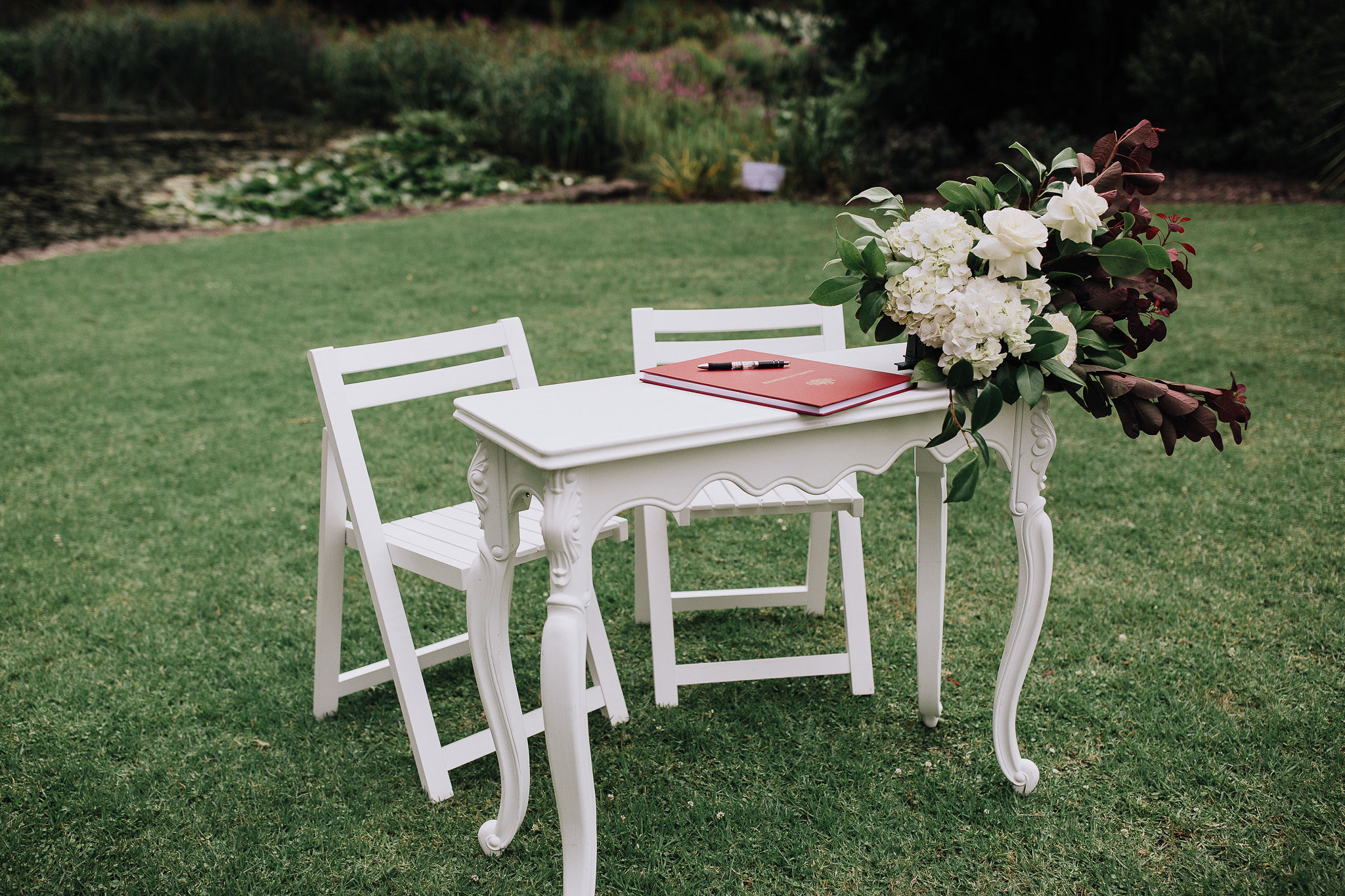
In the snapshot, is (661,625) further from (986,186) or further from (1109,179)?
(1109,179)

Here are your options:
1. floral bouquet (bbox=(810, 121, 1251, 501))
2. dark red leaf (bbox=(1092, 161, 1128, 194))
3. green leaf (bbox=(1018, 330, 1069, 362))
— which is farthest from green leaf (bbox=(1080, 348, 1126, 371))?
dark red leaf (bbox=(1092, 161, 1128, 194))

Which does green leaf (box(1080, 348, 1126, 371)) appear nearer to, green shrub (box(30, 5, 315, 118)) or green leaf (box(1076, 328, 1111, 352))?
green leaf (box(1076, 328, 1111, 352))

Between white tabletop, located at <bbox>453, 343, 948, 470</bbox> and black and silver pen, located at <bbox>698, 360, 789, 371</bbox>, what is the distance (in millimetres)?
161

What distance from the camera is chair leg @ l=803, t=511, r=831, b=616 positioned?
3314 millimetres

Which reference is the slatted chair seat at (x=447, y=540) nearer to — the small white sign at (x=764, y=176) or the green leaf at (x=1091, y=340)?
the green leaf at (x=1091, y=340)

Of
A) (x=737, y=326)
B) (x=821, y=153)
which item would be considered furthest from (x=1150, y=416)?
(x=821, y=153)

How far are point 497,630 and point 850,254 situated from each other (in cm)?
118

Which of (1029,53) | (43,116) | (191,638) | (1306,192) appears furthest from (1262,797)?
(43,116)

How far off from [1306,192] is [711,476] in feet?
34.3

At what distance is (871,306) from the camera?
212 centimetres

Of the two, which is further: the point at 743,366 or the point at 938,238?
the point at 743,366

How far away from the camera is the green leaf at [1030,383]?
6.44ft

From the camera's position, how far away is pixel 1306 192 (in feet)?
31.8

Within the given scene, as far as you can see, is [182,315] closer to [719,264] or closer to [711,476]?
[719,264]
